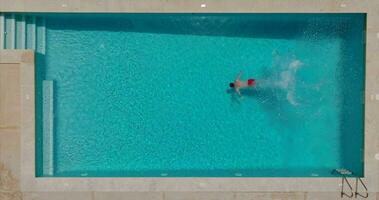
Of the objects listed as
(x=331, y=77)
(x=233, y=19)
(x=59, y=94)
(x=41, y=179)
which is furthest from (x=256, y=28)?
(x=41, y=179)

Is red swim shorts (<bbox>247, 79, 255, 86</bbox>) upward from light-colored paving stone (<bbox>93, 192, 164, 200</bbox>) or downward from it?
upward

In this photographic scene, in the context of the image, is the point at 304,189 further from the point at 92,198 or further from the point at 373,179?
the point at 92,198

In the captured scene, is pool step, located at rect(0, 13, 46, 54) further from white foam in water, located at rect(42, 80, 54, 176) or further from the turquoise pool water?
white foam in water, located at rect(42, 80, 54, 176)

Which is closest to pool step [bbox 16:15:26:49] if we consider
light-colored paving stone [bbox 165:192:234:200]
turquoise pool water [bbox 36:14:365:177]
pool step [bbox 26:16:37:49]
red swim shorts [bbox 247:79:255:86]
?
pool step [bbox 26:16:37:49]

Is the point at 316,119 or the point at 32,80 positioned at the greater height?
the point at 32,80

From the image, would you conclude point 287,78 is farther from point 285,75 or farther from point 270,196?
point 270,196

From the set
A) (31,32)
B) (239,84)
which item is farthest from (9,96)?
(239,84)
